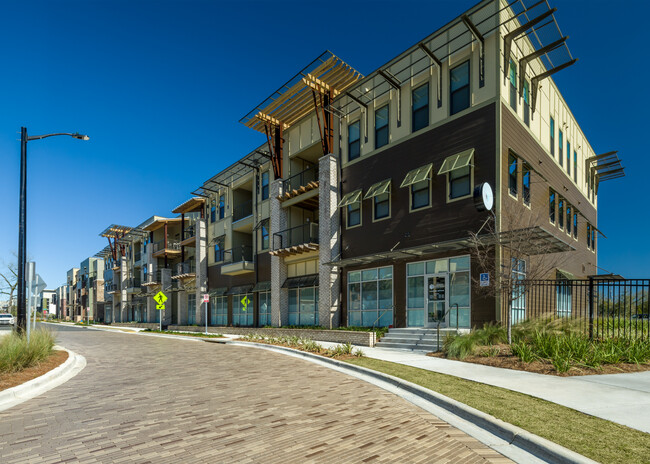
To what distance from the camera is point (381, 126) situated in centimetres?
2161

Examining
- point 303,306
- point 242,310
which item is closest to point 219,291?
point 242,310

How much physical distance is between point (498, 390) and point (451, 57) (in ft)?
48.8

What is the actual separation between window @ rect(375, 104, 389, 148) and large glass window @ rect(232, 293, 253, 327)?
1586 centimetres

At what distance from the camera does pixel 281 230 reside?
1091 inches

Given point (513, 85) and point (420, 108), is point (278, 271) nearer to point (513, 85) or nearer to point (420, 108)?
point (420, 108)

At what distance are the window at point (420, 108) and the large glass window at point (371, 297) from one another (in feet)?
22.4

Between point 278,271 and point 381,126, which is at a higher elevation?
point 381,126

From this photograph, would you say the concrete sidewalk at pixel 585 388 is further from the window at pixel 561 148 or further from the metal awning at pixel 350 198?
the window at pixel 561 148

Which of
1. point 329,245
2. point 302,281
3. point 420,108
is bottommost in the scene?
point 302,281

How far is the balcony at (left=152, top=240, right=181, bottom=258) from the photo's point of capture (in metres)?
46.2

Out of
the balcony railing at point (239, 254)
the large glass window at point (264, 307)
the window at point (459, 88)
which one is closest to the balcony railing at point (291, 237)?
the large glass window at point (264, 307)

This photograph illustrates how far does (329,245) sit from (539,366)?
1357 cm

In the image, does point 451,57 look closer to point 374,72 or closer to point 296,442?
point 374,72

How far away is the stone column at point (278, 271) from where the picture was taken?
27125 mm
